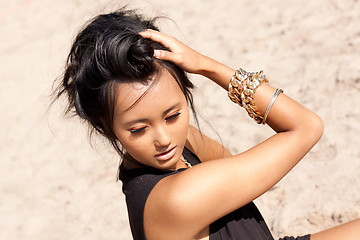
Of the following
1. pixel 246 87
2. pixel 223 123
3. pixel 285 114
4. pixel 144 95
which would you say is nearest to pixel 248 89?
pixel 246 87

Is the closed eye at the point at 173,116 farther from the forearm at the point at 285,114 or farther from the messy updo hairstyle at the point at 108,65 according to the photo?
the forearm at the point at 285,114

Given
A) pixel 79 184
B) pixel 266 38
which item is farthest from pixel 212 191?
pixel 266 38

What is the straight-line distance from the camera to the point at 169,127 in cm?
141

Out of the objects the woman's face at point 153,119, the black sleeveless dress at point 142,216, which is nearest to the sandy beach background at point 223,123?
the black sleeveless dress at point 142,216

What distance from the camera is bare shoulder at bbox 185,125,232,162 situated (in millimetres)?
1907

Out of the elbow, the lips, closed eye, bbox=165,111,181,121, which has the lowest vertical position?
the lips

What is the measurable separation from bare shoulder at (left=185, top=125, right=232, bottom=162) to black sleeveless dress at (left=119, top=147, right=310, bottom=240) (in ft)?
1.26

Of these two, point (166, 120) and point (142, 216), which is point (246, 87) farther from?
point (142, 216)

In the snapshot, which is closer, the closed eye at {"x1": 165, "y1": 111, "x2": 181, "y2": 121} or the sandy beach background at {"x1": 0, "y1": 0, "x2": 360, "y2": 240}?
the closed eye at {"x1": 165, "y1": 111, "x2": 181, "y2": 121}

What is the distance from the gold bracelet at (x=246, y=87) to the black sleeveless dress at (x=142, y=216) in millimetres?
337

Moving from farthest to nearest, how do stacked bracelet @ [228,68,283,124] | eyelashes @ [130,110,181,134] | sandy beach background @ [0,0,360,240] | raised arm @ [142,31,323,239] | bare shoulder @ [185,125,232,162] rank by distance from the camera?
sandy beach background @ [0,0,360,240] → bare shoulder @ [185,125,232,162] → stacked bracelet @ [228,68,283,124] → eyelashes @ [130,110,181,134] → raised arm @ [142,31,323,239]

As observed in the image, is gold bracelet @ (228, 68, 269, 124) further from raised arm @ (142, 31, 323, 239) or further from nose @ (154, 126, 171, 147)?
nose @ (154, 126, 171, 147)

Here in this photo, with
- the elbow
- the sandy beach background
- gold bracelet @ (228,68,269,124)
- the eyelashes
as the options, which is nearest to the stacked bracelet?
gold bracelet @ (228,68,269,124)

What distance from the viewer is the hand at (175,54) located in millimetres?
1424
